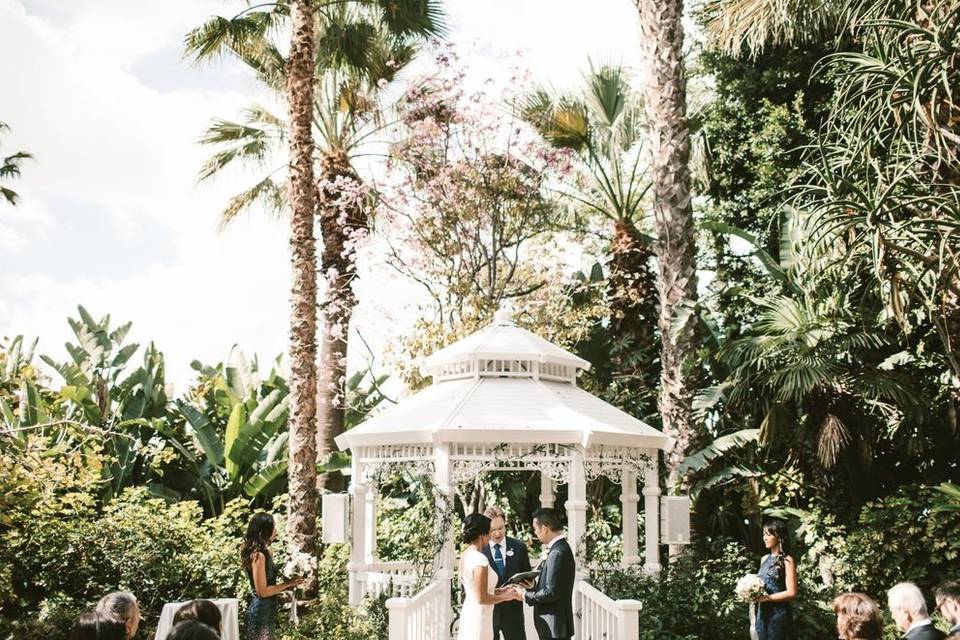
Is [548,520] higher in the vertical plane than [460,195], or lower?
lower

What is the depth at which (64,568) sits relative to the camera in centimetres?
1261

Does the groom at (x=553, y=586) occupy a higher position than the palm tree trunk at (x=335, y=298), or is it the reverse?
the palm tree trunk at (x=335, y=298)

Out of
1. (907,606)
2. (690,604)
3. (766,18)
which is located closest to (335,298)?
(690,604)

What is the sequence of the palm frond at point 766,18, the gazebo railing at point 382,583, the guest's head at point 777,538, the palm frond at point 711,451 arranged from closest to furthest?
the guest's head at point 777,538 < the gazebo railing at point 382,583 < the palm frond at point 711,451 < the palm frond at point 766,18

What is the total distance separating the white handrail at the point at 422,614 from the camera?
30.2 ft

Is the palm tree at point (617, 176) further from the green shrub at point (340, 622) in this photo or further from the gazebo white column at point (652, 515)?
the green shrub at point (340, 622)

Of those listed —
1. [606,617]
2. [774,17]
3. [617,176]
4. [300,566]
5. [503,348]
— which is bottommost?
[606,617]

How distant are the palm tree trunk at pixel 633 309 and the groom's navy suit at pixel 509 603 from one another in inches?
366

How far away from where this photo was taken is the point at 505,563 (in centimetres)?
941

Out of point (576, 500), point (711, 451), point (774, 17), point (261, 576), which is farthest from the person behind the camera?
point (774, 17)

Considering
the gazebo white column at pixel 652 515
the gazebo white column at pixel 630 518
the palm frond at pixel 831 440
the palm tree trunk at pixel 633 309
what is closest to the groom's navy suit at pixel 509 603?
the gazebo white column at pixel 652 515

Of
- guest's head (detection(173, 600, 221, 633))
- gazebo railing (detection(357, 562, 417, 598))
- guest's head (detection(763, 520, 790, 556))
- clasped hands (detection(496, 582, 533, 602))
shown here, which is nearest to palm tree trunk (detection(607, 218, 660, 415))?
gazebo railing (detection(357, 562, 417, 598))

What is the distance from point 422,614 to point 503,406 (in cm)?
265

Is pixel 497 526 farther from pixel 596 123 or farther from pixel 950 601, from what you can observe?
pixel 596 123
